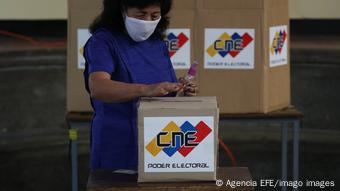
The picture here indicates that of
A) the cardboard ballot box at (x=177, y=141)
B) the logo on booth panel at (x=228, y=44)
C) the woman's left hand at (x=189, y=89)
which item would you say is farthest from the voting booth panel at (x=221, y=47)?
the cardboard ballot box at (x=177, y=141)

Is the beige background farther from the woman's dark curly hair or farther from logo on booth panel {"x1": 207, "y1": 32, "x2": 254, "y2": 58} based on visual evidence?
the woman's dark curly hair

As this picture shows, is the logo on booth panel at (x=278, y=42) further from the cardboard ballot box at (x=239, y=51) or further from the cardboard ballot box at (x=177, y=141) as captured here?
the cardboard ballot box at (x=177, y=141)

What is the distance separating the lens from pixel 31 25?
13.7 ft

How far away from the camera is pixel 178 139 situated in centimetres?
201

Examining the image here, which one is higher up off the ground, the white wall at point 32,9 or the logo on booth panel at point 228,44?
the white wall at point 32,9

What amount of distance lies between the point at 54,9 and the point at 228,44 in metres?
1.19

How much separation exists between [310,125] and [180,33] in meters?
1.36

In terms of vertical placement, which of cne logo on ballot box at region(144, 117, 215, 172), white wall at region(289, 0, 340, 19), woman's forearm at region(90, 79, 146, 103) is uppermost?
white wall at region(289, 0, 340, 19)

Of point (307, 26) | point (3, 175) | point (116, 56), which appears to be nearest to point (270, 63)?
point (307, 26)

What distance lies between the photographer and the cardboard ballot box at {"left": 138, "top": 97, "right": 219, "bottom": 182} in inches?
79.0

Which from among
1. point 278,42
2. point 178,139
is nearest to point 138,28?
point 178,139

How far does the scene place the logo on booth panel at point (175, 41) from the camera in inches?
131

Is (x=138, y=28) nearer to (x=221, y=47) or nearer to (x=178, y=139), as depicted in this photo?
(x=178, y=139)

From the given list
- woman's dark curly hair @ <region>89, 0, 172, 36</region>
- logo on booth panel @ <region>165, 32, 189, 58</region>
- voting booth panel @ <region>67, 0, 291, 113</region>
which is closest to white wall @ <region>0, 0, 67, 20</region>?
voting booth panel @ <region>67, 0, 291, 113</region>
